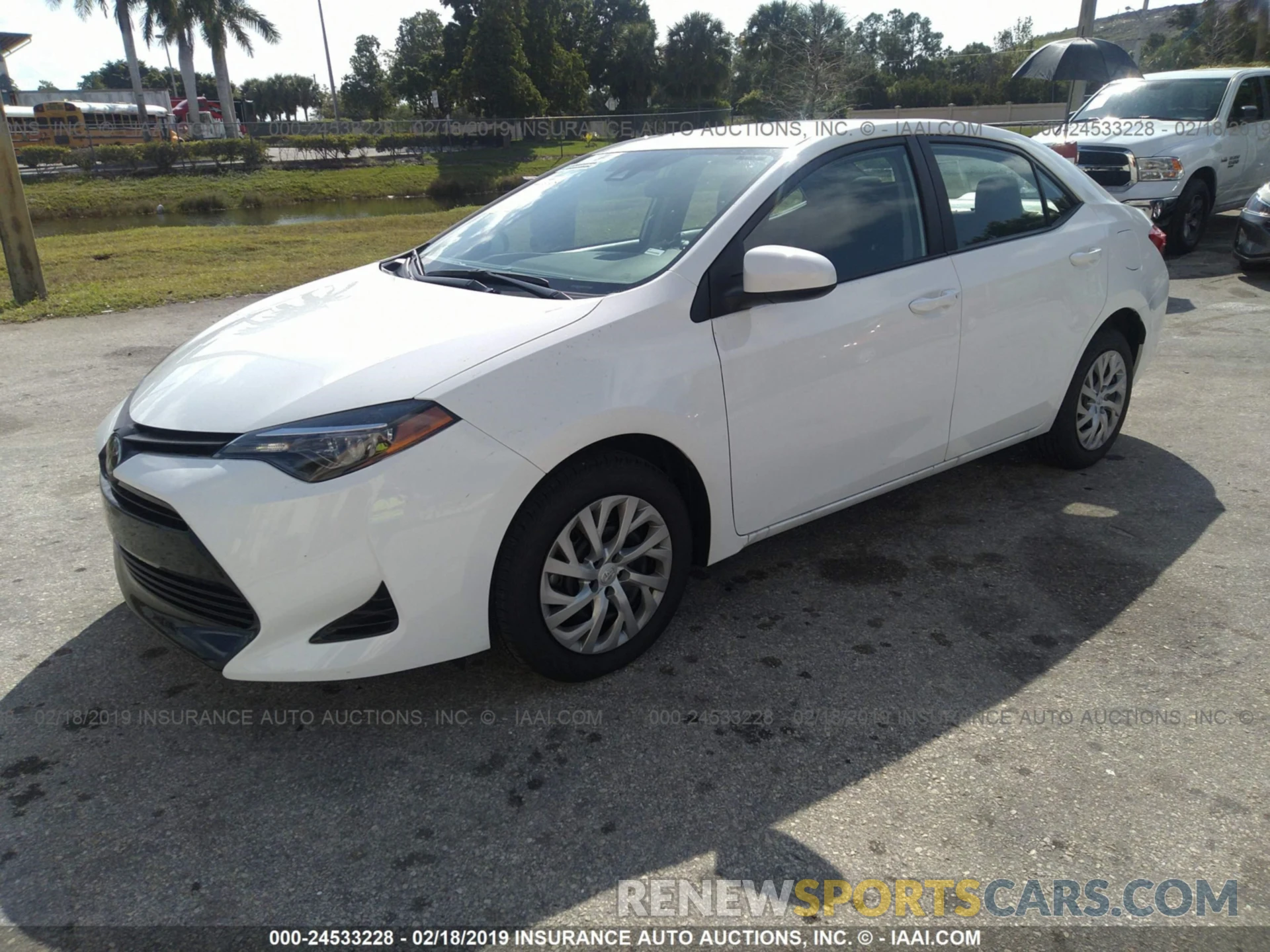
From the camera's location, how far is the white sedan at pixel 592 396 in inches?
98.7

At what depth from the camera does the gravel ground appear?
2.23 meters

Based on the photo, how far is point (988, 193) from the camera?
401 cm

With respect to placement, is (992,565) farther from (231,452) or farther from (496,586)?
(231,452)

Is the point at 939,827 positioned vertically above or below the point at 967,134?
below

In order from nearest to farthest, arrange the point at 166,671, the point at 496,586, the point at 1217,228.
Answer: the point at 496,586, the point at 166,671, the point at 1217,228

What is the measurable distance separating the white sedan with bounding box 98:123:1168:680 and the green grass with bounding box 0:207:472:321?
24.0 ft

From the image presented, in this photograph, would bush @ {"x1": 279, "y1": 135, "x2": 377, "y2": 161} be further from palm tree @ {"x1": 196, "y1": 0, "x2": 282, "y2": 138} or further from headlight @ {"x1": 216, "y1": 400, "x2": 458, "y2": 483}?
headlight @ {"x1": 216, "y1": 400, "x2": 458, "y2": 483}

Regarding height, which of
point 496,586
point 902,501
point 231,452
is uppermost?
point 231,452

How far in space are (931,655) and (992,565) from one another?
84 cm

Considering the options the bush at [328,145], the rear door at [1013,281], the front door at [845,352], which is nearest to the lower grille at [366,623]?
the front door at [845,352]

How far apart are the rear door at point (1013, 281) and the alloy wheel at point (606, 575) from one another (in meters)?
1.56

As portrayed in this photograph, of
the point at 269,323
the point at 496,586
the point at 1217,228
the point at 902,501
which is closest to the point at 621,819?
the point at 496,586

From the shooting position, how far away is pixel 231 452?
2.52 meters

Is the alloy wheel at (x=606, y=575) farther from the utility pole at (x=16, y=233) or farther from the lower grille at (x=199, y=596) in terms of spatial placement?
the utility pole at (x=16, y=233)
